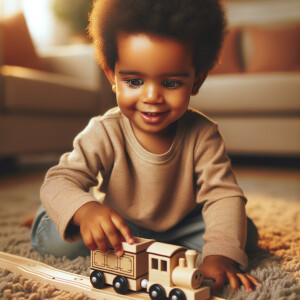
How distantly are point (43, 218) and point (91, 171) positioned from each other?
0.59ft

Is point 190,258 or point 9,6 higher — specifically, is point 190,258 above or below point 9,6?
below

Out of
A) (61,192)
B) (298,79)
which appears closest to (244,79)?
(298,79)

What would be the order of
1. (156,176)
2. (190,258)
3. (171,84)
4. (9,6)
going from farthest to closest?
(9,6)
(156,176)
(171,84)
(190,258)

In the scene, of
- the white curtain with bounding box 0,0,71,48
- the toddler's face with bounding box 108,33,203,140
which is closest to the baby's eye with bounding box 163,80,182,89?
the toddler's face with bounding box 108,33,203,140

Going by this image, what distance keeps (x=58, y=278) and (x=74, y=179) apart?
151 millimetres

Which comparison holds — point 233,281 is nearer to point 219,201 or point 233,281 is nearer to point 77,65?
point 219,201

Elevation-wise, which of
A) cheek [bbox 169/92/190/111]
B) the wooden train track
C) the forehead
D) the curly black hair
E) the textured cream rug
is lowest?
the textured cream rug

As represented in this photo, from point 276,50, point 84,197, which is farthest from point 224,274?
point 276,50

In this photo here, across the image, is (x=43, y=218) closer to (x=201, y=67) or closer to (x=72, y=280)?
(x=72, y=280)

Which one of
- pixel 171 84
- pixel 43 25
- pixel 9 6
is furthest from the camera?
pixel 43 25

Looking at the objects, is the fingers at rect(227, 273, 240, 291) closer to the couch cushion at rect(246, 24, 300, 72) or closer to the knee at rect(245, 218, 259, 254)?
the knee at rect(245, 218, 259, 254)

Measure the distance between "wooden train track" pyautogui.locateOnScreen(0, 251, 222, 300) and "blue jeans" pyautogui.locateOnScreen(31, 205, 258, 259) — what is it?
0.09 meters

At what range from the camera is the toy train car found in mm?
461

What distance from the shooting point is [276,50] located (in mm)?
2336
